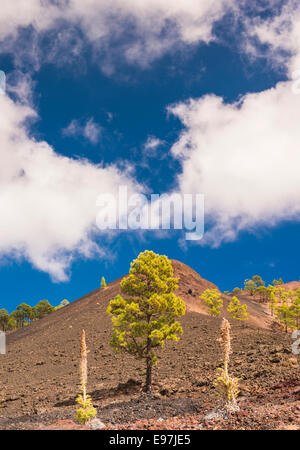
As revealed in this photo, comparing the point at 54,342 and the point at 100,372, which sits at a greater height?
the point at 54,342

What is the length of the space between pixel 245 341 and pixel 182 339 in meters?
8.59

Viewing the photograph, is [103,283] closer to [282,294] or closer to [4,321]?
Answer: [282,294]

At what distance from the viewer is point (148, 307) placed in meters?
22.3

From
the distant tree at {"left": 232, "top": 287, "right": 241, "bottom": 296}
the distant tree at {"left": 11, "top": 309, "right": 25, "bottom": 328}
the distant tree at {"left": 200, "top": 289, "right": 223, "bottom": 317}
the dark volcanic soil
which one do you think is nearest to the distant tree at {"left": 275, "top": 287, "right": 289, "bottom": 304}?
the distant tree at {"left": 200, "top": 289, "right": 223, "bottom": 317}

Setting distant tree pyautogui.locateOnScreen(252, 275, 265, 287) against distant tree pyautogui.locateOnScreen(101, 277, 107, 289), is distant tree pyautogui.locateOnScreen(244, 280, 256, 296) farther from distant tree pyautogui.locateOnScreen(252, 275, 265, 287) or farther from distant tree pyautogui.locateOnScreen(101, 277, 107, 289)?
distant tree pyautogui.locateOnScreen(101, 277, 107, 289)

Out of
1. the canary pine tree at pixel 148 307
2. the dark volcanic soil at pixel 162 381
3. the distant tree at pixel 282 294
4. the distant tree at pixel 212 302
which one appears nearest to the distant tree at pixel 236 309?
the distant tree at pixel 212 302

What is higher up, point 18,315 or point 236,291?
point 236,291

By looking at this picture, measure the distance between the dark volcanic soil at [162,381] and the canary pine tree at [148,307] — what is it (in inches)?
120

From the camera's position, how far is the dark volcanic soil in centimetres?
1480

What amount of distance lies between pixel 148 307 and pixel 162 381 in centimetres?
608

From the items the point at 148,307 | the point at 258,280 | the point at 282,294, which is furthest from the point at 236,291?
the point at 148,307
